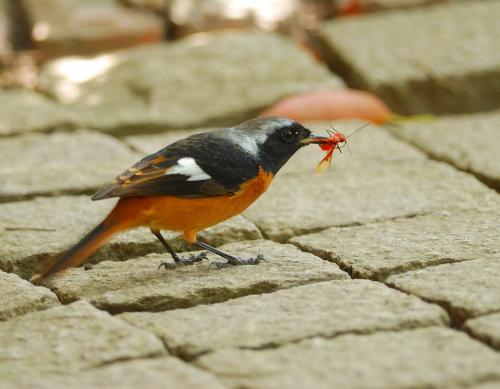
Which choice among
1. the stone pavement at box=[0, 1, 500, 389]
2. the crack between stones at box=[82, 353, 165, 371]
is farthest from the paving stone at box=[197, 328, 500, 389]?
the crack between stones at box=[82, 353, 165, 371]

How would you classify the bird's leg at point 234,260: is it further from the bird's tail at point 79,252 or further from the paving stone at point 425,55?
the paving stone at point 425,55

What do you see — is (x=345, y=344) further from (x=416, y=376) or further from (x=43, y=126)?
(x=43, y=126)

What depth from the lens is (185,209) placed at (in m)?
3.65

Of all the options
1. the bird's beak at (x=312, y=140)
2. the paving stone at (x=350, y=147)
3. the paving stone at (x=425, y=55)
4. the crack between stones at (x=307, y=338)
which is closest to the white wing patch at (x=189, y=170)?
the bird's beak at (x=312, y=140)

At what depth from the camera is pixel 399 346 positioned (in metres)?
2.89

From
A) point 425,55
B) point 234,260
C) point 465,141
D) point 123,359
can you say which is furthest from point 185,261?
point 425,55

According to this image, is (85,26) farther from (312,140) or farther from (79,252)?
(79,252)

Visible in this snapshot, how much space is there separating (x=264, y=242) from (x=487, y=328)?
1.32 meters

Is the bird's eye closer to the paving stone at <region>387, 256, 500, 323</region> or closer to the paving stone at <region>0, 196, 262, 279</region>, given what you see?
the paving stone at <region>0, 196, 262, 279</region>

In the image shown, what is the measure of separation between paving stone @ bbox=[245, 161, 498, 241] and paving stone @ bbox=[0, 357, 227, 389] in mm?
1426

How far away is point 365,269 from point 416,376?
966 mm

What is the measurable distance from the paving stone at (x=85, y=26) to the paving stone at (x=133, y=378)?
4.63 metres

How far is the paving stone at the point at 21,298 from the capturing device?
338cm

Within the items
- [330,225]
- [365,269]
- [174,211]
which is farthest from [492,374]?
[330,225]
